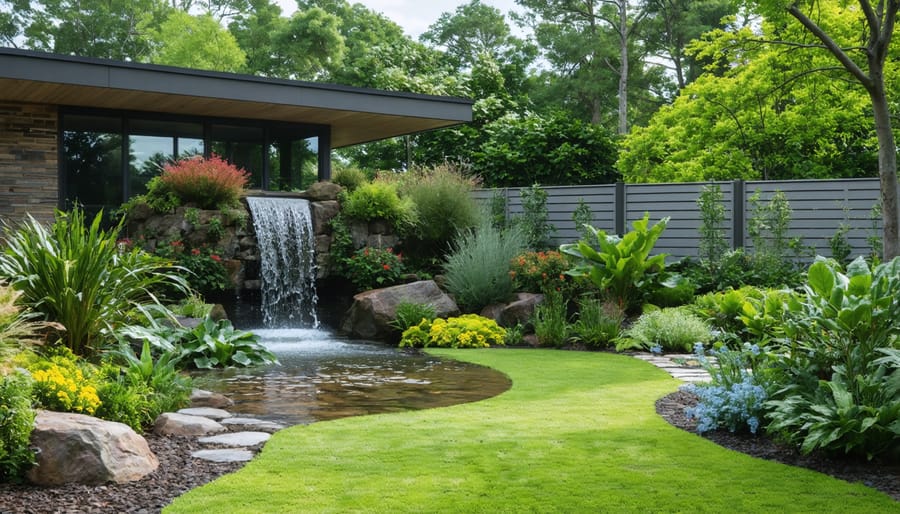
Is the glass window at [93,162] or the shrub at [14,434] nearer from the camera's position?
the shrub at [14,434]

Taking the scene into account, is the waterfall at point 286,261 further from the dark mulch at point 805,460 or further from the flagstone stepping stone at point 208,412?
the dark mulch at point 805,460

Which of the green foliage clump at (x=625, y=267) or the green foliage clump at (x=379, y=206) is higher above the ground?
the green foliage clump at (x=379, y=206)

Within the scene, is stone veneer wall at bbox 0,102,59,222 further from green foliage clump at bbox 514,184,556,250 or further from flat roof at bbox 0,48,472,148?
green foliage clump at bbox 514,184,556,250

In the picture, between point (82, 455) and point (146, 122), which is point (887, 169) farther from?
point (146, 122)

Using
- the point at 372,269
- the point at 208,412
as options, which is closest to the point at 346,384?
the point at 208,412

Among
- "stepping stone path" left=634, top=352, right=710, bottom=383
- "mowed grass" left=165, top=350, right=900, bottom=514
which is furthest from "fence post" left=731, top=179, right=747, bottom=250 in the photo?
"mowed grass" left=165, top=350, right=900, bottom=514

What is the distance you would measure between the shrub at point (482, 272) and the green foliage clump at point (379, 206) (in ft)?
5.24

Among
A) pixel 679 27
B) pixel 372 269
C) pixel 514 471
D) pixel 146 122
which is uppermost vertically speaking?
pixel 679 27

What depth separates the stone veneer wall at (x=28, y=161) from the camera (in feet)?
42.2

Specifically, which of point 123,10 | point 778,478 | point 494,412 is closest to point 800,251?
point 494,412

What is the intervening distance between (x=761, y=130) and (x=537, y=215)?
597 cm

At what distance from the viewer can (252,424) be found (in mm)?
5285

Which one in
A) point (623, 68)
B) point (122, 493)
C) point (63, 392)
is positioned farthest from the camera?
point (623, 68)

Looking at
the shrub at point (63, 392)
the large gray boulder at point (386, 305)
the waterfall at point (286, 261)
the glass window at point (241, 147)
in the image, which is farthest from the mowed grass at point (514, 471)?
the glass window at point (241, 147)
